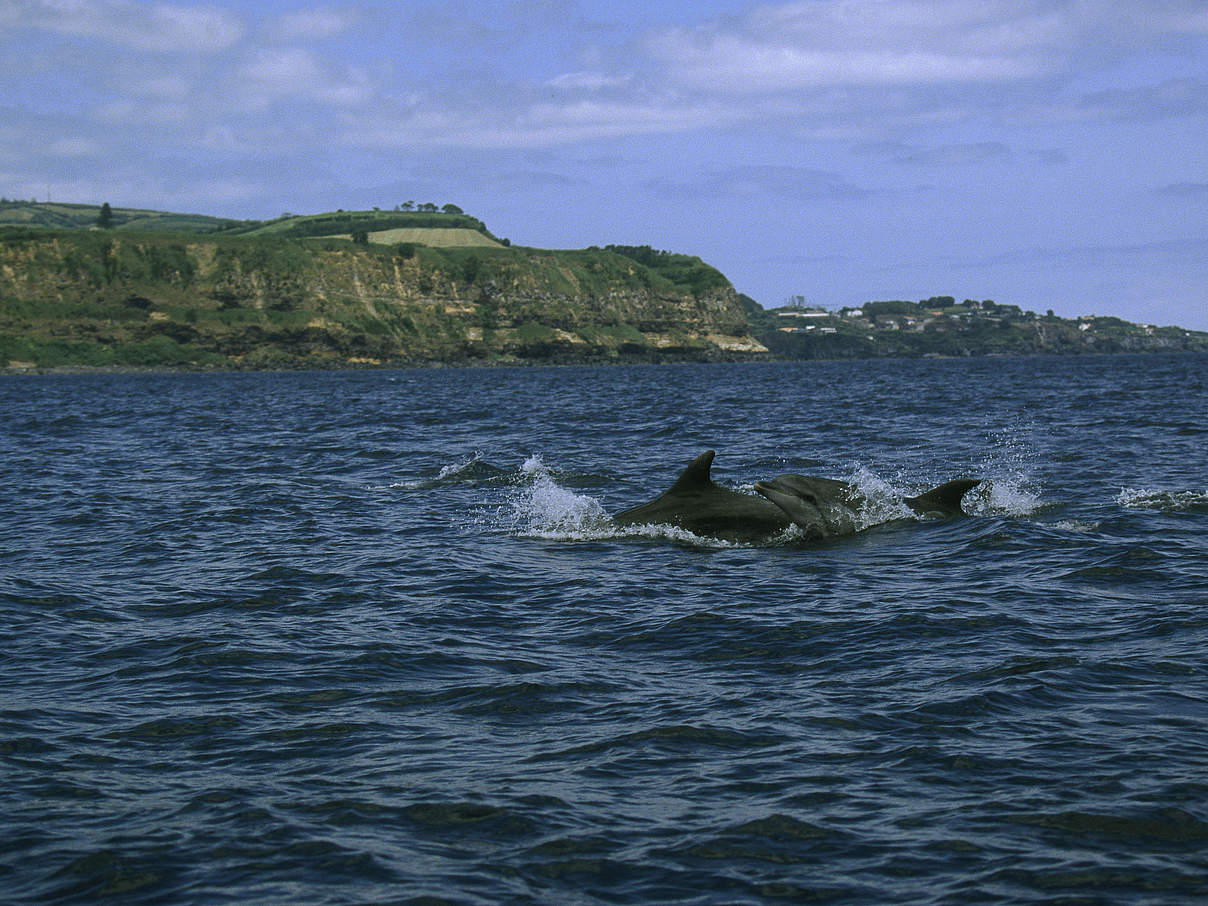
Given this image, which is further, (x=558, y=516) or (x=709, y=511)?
(x=558, y=516)

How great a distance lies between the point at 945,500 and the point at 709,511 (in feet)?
15.2

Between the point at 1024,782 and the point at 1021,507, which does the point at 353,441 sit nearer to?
the point at 1021,507

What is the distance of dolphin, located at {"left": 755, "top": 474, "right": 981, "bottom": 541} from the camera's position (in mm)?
18562

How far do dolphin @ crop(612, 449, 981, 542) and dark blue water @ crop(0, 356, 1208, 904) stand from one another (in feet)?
1.62

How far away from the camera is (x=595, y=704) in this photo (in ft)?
35.2

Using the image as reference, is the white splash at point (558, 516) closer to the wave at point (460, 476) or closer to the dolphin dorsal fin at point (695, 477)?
the dolphin dorsal fin at point (695, 477)

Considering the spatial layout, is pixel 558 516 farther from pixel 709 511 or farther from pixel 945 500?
pixel 945 500

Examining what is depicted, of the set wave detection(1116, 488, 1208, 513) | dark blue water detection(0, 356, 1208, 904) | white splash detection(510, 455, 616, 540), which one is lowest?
dark blue water detection(0, 356, 1208, 904)

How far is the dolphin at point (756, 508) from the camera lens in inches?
737

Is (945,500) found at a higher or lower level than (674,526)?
higher

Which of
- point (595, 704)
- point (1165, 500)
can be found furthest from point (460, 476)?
point (595, 704)

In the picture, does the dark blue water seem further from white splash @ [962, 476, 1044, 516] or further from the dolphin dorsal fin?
the dolphin dorsal fin

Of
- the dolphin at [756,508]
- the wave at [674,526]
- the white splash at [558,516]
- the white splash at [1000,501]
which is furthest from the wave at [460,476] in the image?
the white splash at [1000,501]

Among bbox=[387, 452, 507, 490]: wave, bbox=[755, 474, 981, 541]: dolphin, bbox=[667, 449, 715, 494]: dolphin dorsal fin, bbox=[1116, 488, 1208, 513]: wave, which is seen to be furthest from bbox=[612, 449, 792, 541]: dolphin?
bbox=[387, 452, 507, 490]: wave
